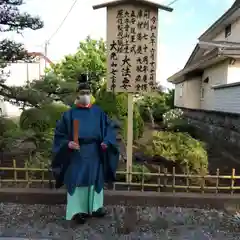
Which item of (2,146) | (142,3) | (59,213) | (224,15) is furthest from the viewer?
(224,15)

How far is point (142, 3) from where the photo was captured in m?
4.45

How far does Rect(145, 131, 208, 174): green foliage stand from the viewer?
5.00 meters

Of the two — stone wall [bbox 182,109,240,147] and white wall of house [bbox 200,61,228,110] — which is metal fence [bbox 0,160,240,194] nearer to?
stone wall [bbox 182,109,240,147]

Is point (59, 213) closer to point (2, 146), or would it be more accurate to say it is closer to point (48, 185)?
point (48, 185)

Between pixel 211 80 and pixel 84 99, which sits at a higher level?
pixel 211 80

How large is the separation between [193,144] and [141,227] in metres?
2.18

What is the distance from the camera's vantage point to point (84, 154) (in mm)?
3553

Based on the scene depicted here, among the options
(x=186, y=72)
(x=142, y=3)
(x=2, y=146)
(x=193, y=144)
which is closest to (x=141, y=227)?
(x=193, y=144)

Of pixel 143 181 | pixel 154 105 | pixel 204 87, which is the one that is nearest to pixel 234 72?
pixel 204 87

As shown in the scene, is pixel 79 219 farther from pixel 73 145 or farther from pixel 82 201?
pixel 73 145

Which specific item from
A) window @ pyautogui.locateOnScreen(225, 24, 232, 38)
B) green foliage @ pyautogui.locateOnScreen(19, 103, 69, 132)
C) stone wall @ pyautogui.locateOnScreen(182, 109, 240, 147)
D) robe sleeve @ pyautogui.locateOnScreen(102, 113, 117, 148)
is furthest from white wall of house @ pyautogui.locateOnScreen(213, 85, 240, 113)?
robe sleeve @ pyautogui.locateOnScreen(102, 113, 117, 148)

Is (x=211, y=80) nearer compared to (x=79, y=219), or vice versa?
(x=79, y=219)

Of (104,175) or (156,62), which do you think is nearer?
(104,175)

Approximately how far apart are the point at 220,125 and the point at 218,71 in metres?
2.70
